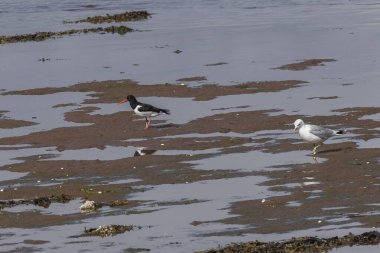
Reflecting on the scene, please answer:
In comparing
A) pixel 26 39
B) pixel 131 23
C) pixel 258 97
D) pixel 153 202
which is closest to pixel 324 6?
pixel 131 23

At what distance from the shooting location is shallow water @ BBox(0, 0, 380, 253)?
56.4 ft

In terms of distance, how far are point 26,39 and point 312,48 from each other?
13.7 meters

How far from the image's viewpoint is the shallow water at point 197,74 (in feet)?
56.4

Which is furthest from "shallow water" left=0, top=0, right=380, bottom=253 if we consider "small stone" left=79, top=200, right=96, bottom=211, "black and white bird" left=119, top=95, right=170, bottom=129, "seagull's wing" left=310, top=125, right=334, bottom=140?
"black and white bird" left=119, top=95, right=170, bottom=129

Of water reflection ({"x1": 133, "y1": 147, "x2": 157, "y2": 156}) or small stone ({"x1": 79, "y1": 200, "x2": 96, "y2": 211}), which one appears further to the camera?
water reflection ({"x1": 133, "y1": 147, "x2": 157, "y2": 156})

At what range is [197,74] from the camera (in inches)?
1412

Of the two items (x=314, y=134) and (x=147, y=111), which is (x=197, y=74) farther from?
(x=314, y=134)

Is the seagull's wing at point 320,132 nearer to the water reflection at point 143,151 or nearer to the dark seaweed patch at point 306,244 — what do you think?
the water reflection at point 143,151

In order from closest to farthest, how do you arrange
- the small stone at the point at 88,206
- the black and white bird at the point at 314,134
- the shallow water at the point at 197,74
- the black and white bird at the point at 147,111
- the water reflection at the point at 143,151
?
the shallow water at the point at 197,74 < the small stone at the point at 88,206 < the black and white bird at the point at 314,134 < the water reflection at the point at 143,151 < the black and white bird at the point at 147,111

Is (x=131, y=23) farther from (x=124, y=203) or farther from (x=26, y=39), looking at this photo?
(x=124, y=203)

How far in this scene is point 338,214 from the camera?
56.5 ft

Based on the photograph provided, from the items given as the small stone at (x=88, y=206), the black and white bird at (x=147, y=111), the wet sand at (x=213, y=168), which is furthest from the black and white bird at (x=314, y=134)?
the small stone at (x=88, y=206)

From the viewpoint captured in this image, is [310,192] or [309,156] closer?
[310,192]

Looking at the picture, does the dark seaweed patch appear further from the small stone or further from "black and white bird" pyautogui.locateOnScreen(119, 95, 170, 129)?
"black and white bird" pyautogui.locateOnScreen(119, 95, 170, 129)
